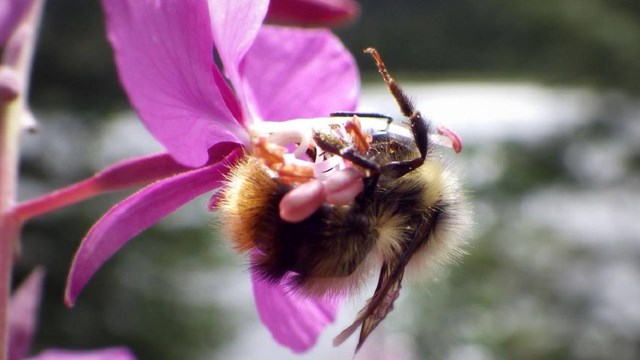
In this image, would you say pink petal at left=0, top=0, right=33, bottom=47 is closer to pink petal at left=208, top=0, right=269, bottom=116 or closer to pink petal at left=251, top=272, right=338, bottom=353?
pink petal at left=208, top=0, right=269, bottom=116

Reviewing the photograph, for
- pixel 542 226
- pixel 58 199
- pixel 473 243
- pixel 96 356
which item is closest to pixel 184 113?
pixel 58 199

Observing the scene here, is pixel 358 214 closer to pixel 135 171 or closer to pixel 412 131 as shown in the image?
pixel 412 131

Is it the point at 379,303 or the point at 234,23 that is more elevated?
the point at 234,23

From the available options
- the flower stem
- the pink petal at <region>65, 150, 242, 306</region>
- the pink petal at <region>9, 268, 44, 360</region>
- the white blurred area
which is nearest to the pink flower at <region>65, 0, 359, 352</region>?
the pink petal at <region>65, 150, 242, 306</region>

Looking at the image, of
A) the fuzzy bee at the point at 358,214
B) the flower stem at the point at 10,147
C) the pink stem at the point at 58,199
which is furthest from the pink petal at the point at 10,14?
the fuzzy bee at the point at 358,214

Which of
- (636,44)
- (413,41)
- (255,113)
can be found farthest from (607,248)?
(413,41)

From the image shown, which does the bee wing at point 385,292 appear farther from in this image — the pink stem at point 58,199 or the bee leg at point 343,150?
the pink stem at point 58,199

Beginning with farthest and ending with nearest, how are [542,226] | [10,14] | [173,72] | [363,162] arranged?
[542,226]
[10,14]
[173,72]
[363,162]
